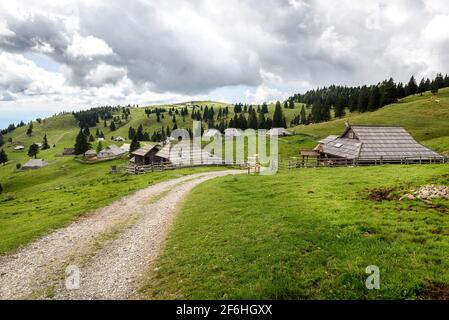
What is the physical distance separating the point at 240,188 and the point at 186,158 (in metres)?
32.4

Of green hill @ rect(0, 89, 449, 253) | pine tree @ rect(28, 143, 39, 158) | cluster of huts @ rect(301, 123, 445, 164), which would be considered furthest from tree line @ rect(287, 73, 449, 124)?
pine tree @ rect(28, 143, 39, 158)

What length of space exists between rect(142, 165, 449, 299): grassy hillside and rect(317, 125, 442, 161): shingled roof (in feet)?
85.4

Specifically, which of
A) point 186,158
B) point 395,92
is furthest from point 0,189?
point 395,92

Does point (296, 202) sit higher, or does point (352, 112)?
point (352, 112)

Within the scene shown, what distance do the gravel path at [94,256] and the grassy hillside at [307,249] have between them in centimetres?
107

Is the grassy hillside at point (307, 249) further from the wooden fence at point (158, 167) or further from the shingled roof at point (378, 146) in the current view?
the wooden fence at point (158, 167)

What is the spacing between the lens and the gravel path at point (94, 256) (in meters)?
10.5

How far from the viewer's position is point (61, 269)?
1217cm

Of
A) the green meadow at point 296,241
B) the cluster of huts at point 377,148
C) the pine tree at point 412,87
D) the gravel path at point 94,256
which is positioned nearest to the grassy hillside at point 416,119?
the pine tree at point 412,87

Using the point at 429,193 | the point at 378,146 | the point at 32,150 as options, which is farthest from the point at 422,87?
the point at 32,150

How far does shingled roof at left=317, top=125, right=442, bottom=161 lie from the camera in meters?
44.4

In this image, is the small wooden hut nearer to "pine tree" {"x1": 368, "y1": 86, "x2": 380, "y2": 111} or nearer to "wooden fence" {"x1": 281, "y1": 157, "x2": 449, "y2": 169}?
"wooden fence" {"x1": 281, "y1": 157, "x2": 449, "y2": 169}

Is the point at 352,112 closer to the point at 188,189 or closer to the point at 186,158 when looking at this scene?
the point at 186,158

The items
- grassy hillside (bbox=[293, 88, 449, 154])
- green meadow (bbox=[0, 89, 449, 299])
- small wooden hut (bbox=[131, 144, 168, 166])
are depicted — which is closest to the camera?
green meadow (bbox=[0, 89, 449, 299])
